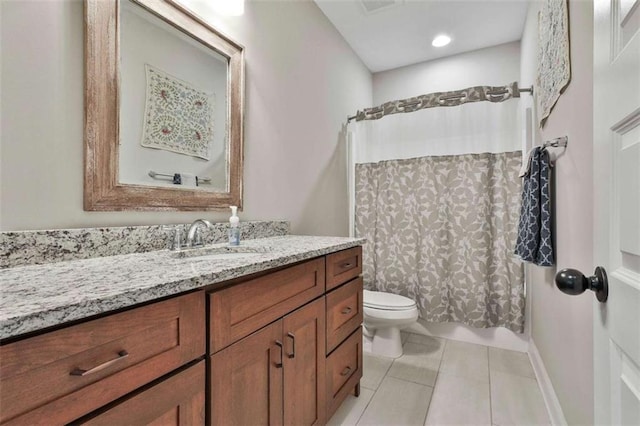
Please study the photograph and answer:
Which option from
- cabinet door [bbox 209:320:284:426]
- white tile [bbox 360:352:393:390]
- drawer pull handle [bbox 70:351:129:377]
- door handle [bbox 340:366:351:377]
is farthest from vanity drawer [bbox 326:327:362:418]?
drawer pull handle [bbox 70:351:129:377]

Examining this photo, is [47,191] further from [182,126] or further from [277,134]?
[277,134]

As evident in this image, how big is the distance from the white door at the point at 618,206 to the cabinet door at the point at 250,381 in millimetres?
813

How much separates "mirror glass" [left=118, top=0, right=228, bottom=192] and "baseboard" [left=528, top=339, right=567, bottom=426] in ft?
6.33

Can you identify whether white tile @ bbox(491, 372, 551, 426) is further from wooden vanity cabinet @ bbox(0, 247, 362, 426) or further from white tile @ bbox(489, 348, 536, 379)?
wooden vanity cabinet @ bbox(0, 247, 362, 426)

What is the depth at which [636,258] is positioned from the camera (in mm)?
456

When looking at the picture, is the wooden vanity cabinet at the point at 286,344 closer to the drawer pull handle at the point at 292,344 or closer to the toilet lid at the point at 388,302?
the drawer pull handle at the point at 292,344

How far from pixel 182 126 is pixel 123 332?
1007 mm

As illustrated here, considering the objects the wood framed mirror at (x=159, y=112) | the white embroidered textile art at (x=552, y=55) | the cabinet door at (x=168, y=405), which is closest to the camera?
the cabinet door at (x=168, y=405)

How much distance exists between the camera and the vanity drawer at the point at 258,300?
785 mm

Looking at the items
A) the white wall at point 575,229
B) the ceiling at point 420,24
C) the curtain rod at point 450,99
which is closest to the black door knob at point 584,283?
the white wall at point 575,229

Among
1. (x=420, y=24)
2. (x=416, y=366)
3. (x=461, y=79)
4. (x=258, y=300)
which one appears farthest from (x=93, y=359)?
(x=461, y=79)

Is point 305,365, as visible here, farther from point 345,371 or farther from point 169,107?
point 169,107

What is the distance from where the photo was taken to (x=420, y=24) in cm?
236

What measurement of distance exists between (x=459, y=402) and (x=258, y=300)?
4.58 ft
